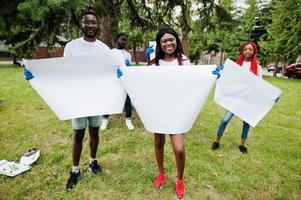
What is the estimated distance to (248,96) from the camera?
322 centimetres

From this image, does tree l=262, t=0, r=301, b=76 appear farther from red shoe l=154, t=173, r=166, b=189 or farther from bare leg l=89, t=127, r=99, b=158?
bare leg l=89, t=127, r=99, b=158

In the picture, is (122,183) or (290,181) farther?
(290,181)

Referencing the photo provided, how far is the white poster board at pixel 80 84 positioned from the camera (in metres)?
2.41

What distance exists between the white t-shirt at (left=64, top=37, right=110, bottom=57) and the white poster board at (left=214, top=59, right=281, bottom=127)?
61.4 inches

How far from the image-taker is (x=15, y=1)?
2.48 meters

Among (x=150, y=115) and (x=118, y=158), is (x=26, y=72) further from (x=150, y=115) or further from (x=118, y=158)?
(x=118, y=158)

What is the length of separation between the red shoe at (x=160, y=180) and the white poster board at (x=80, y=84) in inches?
36.9

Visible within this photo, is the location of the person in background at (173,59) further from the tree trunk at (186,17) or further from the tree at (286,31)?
the tree at (286,31)

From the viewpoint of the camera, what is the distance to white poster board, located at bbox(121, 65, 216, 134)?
91.3 inches

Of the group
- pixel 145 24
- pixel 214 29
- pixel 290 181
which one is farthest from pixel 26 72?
pixel 214 29

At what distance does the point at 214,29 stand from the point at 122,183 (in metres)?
Result: 4.18

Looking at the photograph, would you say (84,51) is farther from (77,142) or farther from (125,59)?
(125,59)

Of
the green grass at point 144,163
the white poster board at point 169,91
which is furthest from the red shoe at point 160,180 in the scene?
the white poster board at point 169,91

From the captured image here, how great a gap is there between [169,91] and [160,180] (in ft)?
3.75
